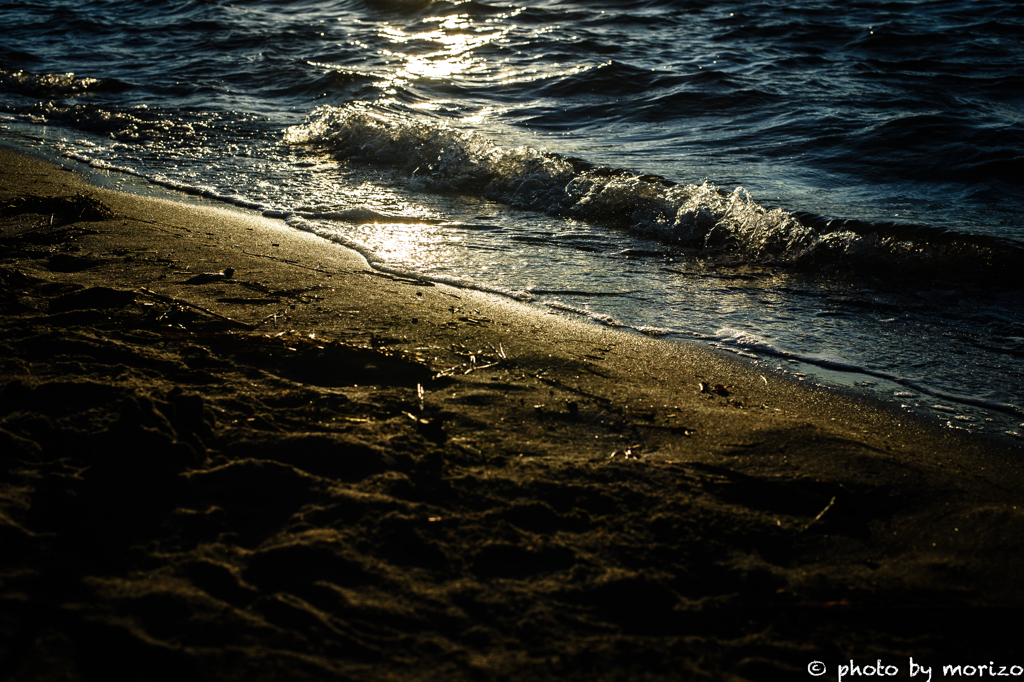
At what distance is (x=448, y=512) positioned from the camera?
1.58 m

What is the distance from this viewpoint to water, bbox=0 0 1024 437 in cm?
335

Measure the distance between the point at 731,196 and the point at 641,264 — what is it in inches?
46.8

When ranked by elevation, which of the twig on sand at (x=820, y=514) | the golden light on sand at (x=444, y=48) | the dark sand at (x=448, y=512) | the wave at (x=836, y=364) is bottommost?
the wave at (x=836, y=364)

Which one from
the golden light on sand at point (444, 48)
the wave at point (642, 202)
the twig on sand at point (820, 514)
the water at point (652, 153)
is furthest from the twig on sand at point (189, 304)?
the golden light on sand at point (444, 48)

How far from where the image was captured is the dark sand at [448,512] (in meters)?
1.25

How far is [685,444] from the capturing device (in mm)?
1958

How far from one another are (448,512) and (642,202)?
3.83 meters

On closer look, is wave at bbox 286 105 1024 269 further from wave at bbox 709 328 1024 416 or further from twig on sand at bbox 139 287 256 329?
Answer: twig on sand at bbox 139 287 256 329

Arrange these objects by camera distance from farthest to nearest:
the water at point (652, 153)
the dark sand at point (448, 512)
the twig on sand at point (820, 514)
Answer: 1. the water at point (652, 153)
2. the twig on sand at point (820, 514)
3. the dark sand at point (448, 512)

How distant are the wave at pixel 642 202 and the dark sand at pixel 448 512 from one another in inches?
79.7

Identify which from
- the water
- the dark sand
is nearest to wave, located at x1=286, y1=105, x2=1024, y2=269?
the water

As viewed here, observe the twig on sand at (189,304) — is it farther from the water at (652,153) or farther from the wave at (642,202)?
the wave at (642,202)

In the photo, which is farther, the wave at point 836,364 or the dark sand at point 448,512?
the wave at point 836,364

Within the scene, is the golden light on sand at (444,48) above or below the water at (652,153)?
above
